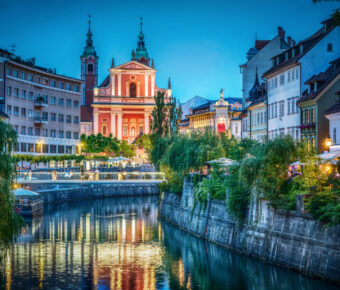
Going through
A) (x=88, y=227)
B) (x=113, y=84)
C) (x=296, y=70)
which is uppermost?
(x=113, y=84)

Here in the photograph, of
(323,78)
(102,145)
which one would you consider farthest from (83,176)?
(102,145)

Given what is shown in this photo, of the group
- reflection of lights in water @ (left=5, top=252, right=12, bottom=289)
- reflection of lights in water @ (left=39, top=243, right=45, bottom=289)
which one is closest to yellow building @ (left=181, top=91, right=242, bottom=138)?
reflection of lights in water @ (left=39, top=243, right=45, bottom=289)

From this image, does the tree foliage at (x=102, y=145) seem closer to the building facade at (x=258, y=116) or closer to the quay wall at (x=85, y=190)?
the quay wall at (x=85, y=190)

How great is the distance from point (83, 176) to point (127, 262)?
36.3 m

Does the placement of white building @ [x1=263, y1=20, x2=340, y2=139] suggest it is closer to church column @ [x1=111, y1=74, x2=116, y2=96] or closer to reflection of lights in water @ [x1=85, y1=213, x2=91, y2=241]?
reflection of lights in water @ [x1=85, y1=213, x2=91, y2=241]

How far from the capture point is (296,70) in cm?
6212

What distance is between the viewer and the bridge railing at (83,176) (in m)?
73.4

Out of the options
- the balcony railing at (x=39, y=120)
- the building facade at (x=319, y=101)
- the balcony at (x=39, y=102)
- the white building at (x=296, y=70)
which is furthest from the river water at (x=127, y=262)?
the balcony at (x=39, y=102)

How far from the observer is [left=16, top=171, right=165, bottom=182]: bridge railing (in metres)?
73.4

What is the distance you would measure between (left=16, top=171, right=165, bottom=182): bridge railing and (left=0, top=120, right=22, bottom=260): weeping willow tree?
3921cm

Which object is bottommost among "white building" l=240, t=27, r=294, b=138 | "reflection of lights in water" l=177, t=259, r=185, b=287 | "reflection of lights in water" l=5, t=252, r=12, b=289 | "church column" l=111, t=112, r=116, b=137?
"reflection of lights in water" l=177, t=259, r=185, b=287

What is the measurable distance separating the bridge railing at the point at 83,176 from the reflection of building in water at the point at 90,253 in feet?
17.2

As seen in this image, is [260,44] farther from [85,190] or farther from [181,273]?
[181,273]

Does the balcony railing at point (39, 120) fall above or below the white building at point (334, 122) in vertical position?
above
